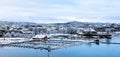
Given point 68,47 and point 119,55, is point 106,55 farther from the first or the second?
point 68,47

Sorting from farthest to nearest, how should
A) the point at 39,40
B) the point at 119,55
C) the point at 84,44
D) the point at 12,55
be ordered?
the point at 39,40 < the point at 84,44 < the point at 119,55 < the point at 12,55

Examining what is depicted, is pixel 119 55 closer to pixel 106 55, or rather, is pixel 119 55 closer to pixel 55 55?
pixel 106 55

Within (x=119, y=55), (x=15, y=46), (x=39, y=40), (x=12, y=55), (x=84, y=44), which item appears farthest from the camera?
(x=39, y=40)

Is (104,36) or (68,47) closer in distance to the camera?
(68,47)

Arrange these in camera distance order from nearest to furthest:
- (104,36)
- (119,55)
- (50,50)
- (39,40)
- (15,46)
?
(119,55) < (50,50) < (15,46) < (39,40) < (104,36)

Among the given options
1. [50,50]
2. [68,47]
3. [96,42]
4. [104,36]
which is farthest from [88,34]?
[50,50]

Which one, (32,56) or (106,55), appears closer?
(32,56)

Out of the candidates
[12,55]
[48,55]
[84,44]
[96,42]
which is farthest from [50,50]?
[96,42]

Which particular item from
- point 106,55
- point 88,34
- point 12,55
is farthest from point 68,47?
point 88,34

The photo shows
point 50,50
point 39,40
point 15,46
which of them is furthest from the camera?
point 39,40
